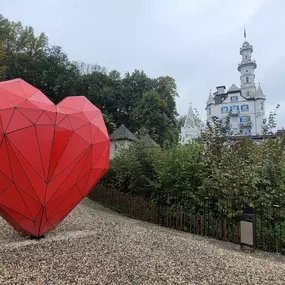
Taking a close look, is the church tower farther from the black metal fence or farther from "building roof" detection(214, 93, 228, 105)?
the black metal fence

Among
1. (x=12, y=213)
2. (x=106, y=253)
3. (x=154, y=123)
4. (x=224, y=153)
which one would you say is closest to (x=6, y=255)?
(x=12, y=213)

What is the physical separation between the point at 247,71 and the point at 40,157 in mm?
63514

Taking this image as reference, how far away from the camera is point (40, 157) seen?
595 cm

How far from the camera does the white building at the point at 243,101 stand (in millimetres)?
54594

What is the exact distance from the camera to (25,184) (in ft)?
19.4

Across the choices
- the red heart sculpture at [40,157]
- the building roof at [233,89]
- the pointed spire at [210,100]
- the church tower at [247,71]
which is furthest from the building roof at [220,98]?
the red heart sculpture at [40,157]

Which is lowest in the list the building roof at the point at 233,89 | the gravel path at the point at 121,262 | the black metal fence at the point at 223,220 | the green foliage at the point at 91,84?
the gravel path at the point at 121,262

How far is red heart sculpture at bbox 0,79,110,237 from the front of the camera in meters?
5.79

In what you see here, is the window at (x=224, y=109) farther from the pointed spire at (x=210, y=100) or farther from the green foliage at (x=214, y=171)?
the green foliage at (x=214, y=171)

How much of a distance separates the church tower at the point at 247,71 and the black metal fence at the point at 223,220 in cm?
5419

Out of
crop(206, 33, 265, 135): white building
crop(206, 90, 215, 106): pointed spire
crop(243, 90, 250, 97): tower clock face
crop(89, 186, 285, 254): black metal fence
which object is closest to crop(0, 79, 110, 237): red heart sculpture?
crop(89, 186, 285, 254): black metal fence

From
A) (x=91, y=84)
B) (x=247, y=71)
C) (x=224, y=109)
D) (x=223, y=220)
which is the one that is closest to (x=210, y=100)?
(x=224, y=109)

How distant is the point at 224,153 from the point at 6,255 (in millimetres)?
6787

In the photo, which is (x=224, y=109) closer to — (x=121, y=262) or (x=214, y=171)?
(x=214, y=171)
